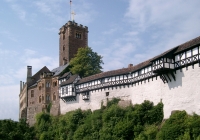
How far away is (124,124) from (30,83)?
110 feet

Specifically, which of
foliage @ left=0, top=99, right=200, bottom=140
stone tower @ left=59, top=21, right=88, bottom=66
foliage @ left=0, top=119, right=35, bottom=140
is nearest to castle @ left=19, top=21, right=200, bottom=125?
stone tower @ left=59, top=21, right=88, bottom=66

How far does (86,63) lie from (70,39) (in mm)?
11908

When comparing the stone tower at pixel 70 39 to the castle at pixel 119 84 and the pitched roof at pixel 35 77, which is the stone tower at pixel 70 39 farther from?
the pitched roof at pixel 35 77

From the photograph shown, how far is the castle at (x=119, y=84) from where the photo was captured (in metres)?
32.8

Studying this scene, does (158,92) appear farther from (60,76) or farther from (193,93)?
(60,76)

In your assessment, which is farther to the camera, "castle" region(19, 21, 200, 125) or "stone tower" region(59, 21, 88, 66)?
"stone tower" region(59, 21, 88, 66)

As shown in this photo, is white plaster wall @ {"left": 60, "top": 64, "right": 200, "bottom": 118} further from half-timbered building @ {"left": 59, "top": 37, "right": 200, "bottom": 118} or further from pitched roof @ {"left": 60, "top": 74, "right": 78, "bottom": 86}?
pitched roof @ {"left": 60, "top": 74, "right": 78, "bottom": 86}

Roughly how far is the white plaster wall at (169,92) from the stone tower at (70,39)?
2126 cm

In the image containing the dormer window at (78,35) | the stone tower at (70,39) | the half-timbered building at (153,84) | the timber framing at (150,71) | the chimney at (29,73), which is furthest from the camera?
the dormer window at (78,35)

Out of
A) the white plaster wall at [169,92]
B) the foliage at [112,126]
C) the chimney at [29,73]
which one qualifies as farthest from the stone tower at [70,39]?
the white plaster wall at [169,92]

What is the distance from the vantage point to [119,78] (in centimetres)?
4525

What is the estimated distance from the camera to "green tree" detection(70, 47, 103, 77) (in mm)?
56438

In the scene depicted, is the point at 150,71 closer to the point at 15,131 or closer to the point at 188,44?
the point at 188,44

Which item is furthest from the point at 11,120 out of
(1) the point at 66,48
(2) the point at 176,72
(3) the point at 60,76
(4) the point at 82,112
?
(2) the point at 176,72
